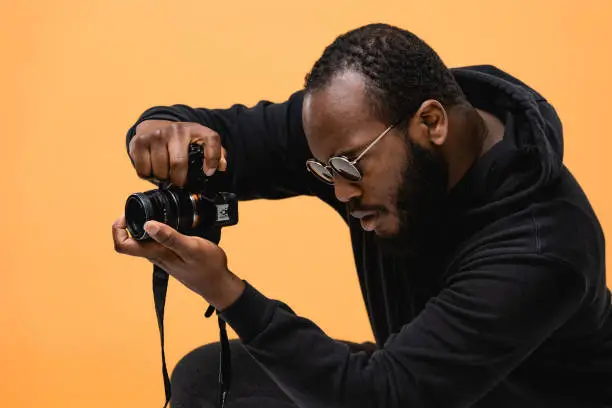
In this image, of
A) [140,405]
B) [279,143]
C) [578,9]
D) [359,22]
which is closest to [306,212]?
[359,22]

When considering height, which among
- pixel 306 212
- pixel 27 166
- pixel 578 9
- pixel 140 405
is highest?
pixel 578 9

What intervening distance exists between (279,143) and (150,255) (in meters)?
0.44

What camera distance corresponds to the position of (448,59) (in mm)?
2678

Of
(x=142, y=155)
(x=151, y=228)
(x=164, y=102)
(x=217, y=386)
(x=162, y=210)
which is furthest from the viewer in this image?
(x=164, y=102)

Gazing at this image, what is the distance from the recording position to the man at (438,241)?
3.77 feet

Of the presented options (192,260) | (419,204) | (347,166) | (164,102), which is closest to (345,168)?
(347,166)

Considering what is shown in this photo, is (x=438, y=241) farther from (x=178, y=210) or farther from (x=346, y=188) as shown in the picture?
(x=178, y=210)

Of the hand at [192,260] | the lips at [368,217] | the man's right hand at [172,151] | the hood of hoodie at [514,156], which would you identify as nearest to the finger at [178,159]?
the man's right hand at [172,151]

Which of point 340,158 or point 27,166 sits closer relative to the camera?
point 340,158

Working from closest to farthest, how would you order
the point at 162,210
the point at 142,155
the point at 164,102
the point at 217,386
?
1. the point at 162,210
2. the point at 142,155
3. the point at 217,386
4. the point at 164,102

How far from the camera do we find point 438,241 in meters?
1.30

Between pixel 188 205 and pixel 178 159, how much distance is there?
2.5 inches

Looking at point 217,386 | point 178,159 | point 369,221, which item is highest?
point 178,159

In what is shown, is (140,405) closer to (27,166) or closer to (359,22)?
(27,166)
